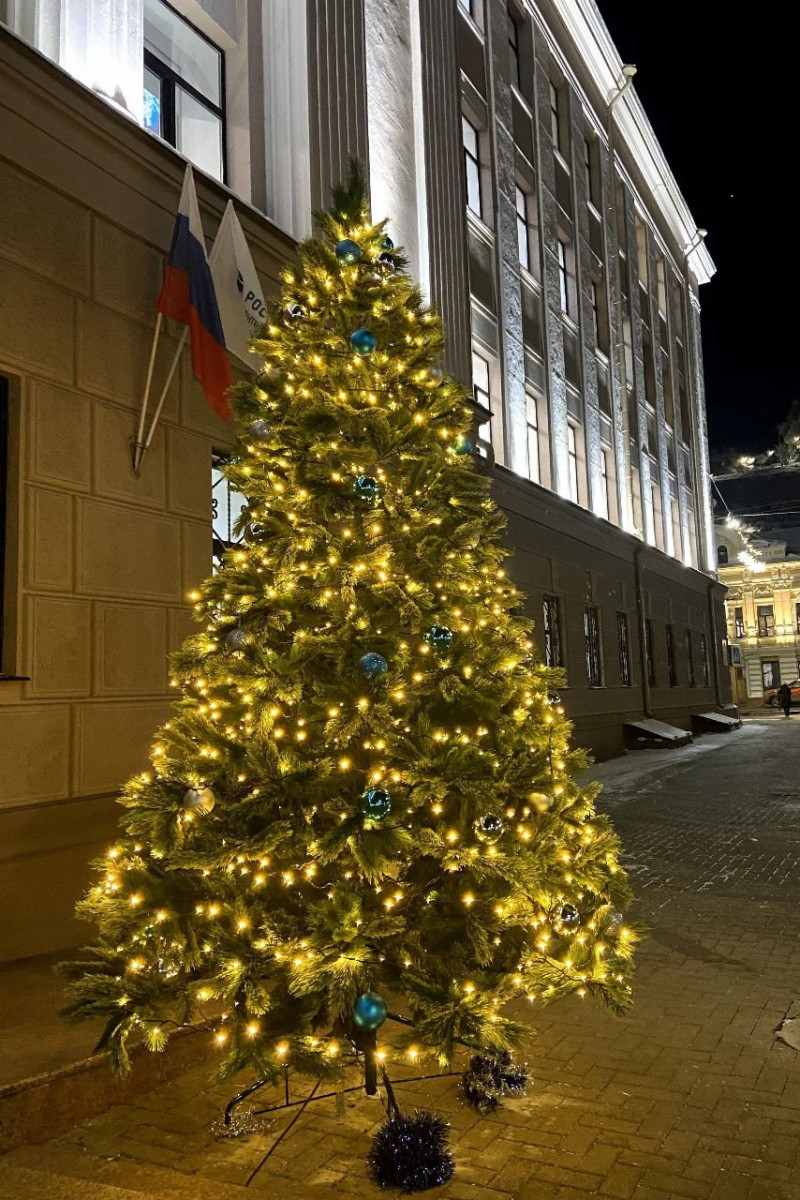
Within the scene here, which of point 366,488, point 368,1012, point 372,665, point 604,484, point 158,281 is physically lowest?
point 368,1012

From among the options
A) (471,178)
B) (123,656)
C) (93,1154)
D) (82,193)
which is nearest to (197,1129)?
(93,1154)

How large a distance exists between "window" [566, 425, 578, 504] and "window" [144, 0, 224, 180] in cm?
1245

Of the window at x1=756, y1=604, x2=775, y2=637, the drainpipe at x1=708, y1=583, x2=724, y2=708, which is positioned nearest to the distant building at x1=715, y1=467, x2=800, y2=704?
the window at x1=756, y1=604, x2=775, y2=637

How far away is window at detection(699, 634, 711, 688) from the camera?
3095cm

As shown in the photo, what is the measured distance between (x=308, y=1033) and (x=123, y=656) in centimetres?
422

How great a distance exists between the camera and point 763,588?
6034cm

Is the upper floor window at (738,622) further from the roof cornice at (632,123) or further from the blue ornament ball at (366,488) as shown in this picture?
the blue ornament ball at (366,488)

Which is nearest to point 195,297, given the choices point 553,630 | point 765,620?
point 553,630

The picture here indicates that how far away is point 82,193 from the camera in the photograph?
23.8 ft

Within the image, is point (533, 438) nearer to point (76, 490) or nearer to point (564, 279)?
point (564, 279)

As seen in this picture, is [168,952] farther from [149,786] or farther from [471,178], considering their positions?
[471,178]

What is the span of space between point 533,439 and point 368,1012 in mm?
16763

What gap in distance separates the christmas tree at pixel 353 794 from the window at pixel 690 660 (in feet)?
85.0

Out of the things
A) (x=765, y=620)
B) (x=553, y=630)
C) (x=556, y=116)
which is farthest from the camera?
(x=765, y=620)
